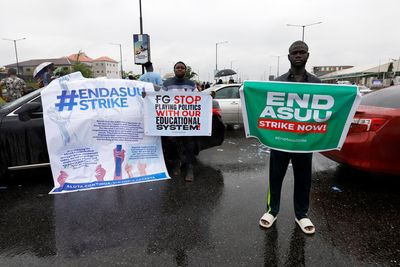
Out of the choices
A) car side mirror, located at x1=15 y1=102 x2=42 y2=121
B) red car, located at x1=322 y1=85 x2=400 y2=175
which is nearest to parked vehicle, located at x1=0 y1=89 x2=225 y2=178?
car side mirror, located at x1=15 y1=102 x2=42 y2=121

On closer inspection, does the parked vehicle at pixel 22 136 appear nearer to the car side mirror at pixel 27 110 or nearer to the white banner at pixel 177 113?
the car side mirror at pixel 27 110

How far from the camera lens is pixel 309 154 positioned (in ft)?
9.65

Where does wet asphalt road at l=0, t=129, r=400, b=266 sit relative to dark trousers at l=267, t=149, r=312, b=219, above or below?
below

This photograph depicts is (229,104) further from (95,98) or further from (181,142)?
(95,98)

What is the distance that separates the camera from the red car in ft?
11.8

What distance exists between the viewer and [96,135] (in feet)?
13.6

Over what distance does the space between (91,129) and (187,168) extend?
5.11 ft

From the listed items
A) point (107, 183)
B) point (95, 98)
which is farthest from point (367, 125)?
point (95, 98)

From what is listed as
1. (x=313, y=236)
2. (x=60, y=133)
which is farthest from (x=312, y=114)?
(x=60, y=133)

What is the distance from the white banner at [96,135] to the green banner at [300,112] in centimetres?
204

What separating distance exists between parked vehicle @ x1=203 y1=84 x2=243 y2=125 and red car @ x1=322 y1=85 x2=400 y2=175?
16.5 feet

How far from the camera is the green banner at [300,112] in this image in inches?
111

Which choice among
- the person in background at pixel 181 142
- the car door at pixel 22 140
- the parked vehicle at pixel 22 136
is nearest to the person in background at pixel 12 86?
the parked vehicle at pixel 22 136

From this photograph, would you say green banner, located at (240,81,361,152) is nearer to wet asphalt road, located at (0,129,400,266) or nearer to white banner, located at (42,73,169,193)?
wet asphalt road, located at (0,129,400,266)
